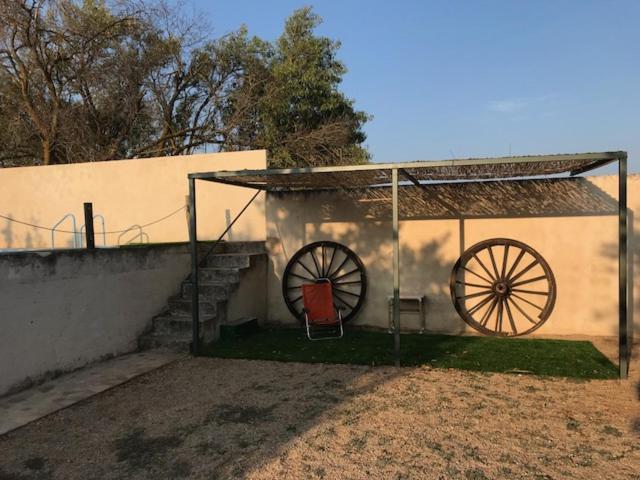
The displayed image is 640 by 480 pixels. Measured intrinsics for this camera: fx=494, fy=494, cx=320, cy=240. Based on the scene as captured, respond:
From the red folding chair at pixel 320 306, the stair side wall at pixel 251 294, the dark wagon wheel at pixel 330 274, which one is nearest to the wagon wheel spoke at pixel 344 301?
the dark wagon wheel at pixel 330 274

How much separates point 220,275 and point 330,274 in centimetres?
180

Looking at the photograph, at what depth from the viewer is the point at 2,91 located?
615 inches

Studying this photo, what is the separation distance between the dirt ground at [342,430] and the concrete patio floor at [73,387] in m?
0.17

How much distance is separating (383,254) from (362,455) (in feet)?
15.3

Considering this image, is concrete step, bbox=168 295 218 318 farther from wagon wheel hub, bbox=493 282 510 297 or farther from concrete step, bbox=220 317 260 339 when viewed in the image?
wagon wheel hub, bbox=493 282 510 297

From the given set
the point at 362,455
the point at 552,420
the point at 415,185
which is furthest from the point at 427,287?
the point at 362,455

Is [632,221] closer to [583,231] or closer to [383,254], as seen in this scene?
[583,231]

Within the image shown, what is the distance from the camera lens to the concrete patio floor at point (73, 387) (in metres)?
4.14

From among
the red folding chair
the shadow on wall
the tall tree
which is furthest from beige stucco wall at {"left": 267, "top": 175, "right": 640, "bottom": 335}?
the tall tree

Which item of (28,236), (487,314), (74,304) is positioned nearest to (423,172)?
(487,314)

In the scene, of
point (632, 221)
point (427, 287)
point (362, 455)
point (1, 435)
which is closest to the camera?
point (362, 455)

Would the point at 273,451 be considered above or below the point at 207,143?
below

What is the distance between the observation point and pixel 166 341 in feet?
20.9

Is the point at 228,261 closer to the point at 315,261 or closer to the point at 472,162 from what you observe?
the point at 315,261
